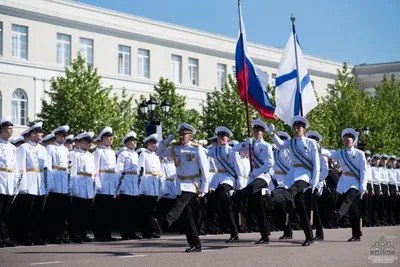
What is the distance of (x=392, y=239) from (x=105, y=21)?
40.7 m

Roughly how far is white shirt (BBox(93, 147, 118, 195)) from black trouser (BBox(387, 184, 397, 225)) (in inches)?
509

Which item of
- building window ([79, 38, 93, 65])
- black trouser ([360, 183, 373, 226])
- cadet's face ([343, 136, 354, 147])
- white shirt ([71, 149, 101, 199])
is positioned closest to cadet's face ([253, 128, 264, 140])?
cadet's face ([343, 136, 354, 147])

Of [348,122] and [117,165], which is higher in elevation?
[348,122]

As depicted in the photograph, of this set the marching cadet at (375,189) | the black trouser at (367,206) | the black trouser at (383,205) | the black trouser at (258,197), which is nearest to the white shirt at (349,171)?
the black trouser at (258,197)

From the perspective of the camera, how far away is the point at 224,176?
1777cm

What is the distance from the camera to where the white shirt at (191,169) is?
14.9 meters

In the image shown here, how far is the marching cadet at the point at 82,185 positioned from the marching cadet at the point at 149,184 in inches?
50.9

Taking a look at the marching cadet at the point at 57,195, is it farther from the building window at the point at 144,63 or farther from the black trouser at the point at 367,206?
the building window at the point at 144,63

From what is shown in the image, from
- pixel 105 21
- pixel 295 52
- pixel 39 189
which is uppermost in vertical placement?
pixel 105 21

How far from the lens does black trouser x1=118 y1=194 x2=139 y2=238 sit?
1900 centimetres

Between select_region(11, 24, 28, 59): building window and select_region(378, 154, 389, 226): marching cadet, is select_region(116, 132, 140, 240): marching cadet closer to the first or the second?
select_region(378, 154, 389, 226): marching cadet

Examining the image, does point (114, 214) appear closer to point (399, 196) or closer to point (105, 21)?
point (399, 196)

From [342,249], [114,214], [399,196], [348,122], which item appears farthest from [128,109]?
[342,249]

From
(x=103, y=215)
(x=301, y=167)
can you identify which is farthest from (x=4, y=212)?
(x=301, y=167)
